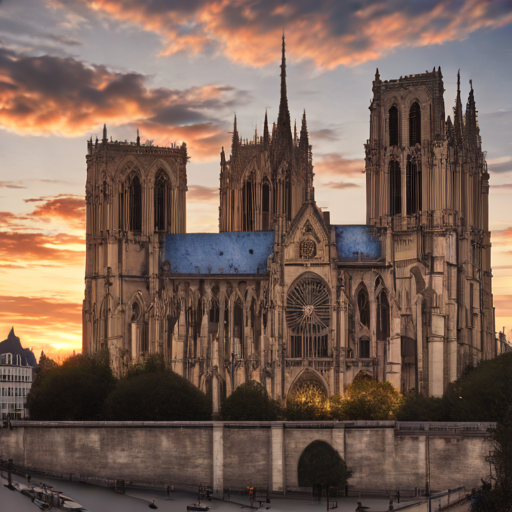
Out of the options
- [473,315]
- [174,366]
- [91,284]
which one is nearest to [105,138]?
[91,284]

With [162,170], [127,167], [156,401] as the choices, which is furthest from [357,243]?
[156,401]

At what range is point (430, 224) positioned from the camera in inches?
4621

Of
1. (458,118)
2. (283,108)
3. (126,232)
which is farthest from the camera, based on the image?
(283,108)

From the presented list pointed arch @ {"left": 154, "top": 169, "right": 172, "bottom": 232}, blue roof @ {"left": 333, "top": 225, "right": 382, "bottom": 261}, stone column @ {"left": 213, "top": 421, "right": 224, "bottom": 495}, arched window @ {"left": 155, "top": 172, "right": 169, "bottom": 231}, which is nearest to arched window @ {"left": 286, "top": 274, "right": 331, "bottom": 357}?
blue roof @ {"left": 333, "top": 225, "right": 382, "bottom": 261}

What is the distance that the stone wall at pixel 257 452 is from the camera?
88500mm

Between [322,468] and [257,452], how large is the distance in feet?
20.3

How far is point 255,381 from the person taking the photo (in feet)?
375

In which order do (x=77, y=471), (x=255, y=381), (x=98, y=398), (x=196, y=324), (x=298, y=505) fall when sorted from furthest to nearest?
(x=196, y=324)
(x=255, y=381)
(x=98, y=398)
(x=77, y=471)
(x=298, y=505)

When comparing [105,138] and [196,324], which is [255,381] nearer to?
[196,324]

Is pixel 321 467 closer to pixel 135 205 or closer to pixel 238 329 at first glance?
pixel 238 329

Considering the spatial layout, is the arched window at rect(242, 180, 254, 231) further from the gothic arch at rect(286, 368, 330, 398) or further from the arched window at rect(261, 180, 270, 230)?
the gothic arch at rect(286, 368, 330, 398)

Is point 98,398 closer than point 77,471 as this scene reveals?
No

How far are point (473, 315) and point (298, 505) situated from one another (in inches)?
1541

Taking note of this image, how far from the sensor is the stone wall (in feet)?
290
